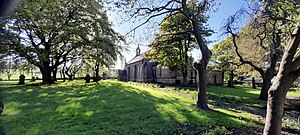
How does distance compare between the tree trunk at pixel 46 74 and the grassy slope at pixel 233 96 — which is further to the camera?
the tree trunk at pixel 46 74

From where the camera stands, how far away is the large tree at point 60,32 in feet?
56.3

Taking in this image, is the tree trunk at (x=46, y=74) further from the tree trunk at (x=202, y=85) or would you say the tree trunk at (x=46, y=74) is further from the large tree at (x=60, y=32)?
the tree trunk at (x=202, y=85)

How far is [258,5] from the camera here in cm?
731

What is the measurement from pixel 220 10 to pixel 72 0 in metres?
13.9

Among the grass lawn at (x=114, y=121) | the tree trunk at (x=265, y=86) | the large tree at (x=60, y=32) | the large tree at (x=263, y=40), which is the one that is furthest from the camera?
the large tree at (x=60, y=32)

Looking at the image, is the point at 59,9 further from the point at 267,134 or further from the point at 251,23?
the point at 267,134

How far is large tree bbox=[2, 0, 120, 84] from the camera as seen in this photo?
17.2 m

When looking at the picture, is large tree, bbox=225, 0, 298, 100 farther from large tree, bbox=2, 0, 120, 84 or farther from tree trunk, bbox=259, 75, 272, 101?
large tree, bbox=2, 0, 120, 84

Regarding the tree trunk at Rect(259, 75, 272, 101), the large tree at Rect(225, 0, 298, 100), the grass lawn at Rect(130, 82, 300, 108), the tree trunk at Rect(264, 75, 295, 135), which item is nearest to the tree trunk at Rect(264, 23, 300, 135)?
the tree trunk at Rect(264, 75, 295, 135)

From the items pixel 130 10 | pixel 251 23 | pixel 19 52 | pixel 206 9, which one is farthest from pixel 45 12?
pixel 251 23

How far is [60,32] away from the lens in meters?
19.1

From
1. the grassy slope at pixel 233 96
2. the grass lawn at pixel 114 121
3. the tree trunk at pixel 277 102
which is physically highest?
the tree trunk at pixel 277 102

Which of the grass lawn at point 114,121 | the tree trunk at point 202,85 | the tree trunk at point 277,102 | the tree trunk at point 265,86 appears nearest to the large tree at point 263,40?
the tree trunk at point 265,86

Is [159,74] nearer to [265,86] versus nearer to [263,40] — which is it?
[265,86]
